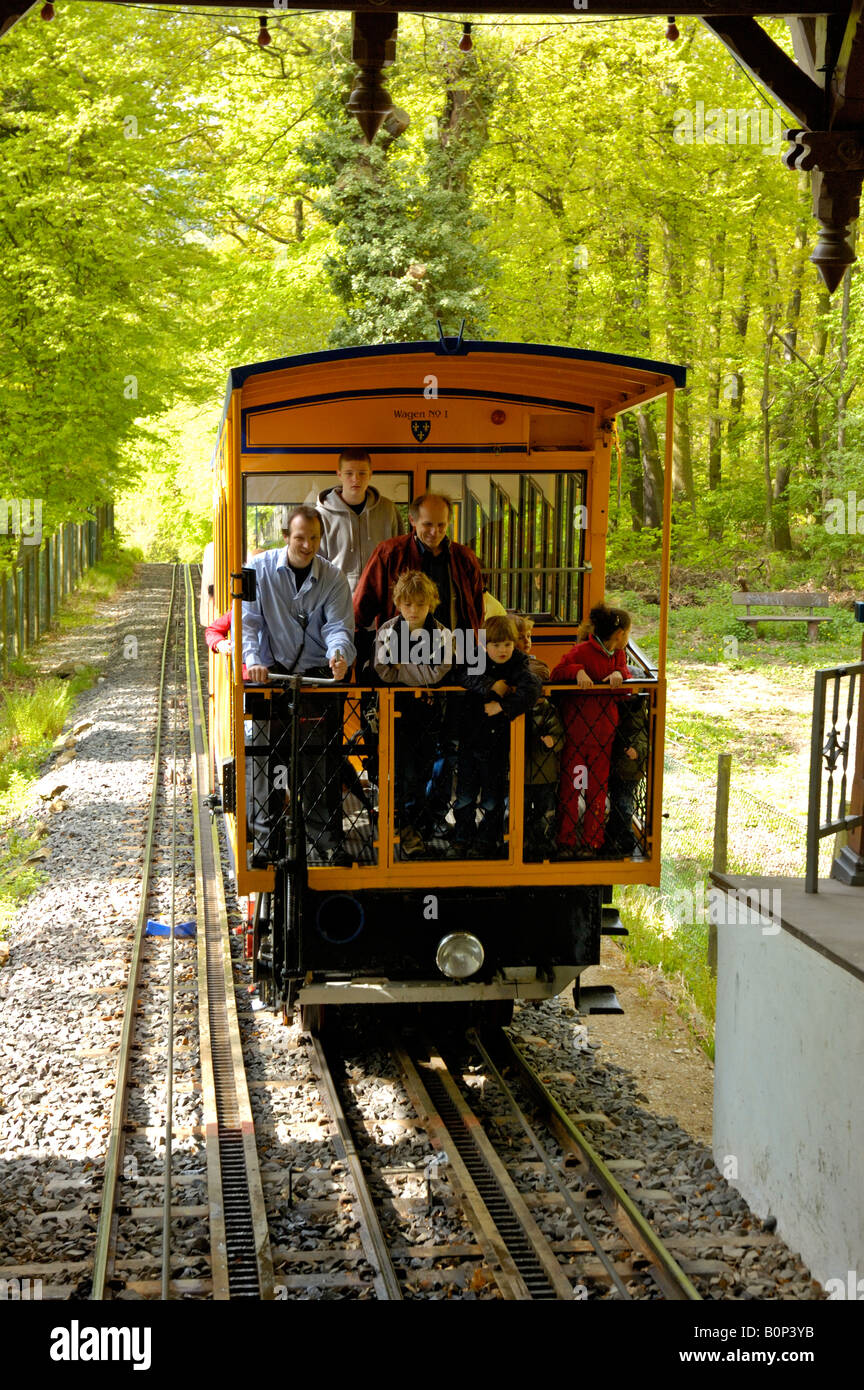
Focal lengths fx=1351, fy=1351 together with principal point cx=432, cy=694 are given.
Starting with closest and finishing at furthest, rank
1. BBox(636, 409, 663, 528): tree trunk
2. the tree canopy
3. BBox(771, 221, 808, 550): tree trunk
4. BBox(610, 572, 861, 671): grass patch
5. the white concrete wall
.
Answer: the white concrete wall, the tree canopy, BBox(610, 572, 861, 671): grass patch, BBox(771, 221, 808, 550): tree trunk, BBox(636, 409, 663, 528): tree trunk

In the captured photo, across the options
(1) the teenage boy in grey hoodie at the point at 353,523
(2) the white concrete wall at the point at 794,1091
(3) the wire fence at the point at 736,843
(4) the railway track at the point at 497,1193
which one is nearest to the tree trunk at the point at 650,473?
(3) the wire fence at the point at 736,843

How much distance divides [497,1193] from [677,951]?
3.96 meters

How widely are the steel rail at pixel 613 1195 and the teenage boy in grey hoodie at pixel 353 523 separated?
9.91 feet

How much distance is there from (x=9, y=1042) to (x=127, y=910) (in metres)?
2.98

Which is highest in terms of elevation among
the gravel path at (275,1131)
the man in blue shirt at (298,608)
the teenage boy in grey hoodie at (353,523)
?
the teenage boy in grey hoodie at (353,523)

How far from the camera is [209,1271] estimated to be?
5.72 m

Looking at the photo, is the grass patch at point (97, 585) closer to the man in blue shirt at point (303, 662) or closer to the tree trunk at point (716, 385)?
the tree trunk at point (716, 385)

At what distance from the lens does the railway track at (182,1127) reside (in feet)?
18.7

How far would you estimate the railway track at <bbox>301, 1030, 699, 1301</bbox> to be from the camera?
5602 millimetres

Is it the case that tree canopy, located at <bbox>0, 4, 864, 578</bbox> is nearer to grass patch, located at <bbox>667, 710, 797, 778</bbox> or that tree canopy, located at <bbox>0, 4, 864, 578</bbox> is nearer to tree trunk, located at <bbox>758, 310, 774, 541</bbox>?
tree trunk, located at <bbox>758, 310, 774, 541</bbox>

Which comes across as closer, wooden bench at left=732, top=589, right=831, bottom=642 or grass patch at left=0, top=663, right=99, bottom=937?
grass patch at left=0, top=663, right=99, bottom=937

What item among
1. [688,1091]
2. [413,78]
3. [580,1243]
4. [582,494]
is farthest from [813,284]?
[580,1243]

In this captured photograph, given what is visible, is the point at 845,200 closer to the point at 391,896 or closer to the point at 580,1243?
the point at 391,896

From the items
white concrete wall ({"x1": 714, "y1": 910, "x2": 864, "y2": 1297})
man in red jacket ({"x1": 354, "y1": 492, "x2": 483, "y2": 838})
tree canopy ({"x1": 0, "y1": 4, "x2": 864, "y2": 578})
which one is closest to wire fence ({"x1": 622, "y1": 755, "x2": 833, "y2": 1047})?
white concrete wall ({"x1": 714, "y1": 910, "x2": 864, "y2": 1297})
